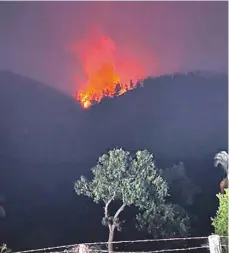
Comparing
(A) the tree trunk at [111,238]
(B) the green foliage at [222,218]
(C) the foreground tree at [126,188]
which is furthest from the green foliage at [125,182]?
(B) the green foliage at [222,218]

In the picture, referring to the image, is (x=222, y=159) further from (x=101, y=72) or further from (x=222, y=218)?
(x=101, y=72)

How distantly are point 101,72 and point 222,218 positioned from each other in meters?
1.13

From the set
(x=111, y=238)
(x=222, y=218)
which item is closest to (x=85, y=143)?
(x=111, y=238)

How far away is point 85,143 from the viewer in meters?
3.53

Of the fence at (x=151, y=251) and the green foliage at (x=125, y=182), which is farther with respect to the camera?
the green foliage at (x=125, y=182)

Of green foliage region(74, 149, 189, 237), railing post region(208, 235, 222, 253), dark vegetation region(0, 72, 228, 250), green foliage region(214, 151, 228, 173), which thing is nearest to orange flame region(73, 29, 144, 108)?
dark vegetation region(0, 72, 228, 250)

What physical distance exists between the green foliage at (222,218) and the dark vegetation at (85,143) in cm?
4

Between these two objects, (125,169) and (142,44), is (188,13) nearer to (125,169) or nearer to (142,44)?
(142,44)

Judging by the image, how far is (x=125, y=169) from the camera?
3.47 meters

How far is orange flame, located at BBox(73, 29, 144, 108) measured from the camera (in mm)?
3576

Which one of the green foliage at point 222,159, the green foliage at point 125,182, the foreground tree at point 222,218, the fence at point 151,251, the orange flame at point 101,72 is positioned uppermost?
the orange flame at point 101,72

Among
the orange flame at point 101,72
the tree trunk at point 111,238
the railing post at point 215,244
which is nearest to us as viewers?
the railing post at point 215,244

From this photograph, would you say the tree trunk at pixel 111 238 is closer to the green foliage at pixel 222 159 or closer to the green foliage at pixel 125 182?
the green foliage at pixel 125 182

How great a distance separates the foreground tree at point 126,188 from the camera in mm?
3447
